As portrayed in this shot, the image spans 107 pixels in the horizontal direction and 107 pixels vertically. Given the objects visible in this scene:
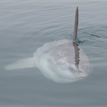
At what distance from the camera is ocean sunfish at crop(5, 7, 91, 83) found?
506 centimetres

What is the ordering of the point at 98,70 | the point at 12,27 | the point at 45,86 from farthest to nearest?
1. the point at 12,27
2. the point at 98,70
3. the point at 45,86

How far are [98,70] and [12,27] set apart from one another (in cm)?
712

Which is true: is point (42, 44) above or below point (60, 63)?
above

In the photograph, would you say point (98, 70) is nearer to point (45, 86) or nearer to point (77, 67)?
point (77, 67)

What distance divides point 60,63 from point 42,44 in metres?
2.74

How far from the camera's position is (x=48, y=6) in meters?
17.3

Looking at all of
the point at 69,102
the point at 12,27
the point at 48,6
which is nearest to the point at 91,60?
the point at 69,102

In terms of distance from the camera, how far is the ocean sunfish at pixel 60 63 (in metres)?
5.06

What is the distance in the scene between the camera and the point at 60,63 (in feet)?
18.7

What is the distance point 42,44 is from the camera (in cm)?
822

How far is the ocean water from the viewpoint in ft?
14.7

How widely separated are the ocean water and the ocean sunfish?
7.5 inches

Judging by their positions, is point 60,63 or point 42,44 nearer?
point 60,63

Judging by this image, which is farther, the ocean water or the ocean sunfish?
the ocean sunfish
